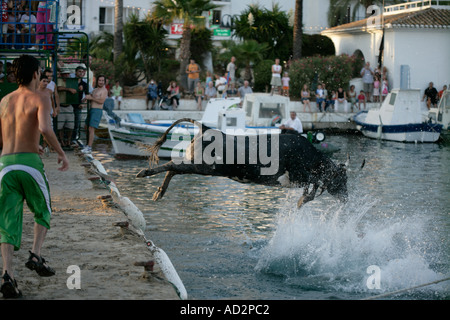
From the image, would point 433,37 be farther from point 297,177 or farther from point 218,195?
point 297,177

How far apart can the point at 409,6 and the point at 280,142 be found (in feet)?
128

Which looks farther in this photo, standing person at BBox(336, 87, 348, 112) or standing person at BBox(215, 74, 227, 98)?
standing person at BBox(336, 87, 348, 112)

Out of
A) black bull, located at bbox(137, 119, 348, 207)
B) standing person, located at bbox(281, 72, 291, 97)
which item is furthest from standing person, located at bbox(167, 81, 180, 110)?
black bull, located at bbox(137, 119, 348, 207)

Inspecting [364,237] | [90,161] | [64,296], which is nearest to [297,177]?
[364,237]

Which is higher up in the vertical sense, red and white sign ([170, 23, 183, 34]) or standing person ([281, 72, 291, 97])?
red and white sign ([170, 23, 183, 34])

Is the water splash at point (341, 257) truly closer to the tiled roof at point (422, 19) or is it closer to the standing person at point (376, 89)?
the standing person at point (376, 89)

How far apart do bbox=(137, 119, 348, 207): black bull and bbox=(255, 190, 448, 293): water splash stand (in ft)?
3.14

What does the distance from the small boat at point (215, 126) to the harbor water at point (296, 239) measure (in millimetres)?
3544

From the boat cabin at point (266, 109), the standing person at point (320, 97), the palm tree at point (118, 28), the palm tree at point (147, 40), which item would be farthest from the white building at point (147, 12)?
the boat cabin at point (266, 109)

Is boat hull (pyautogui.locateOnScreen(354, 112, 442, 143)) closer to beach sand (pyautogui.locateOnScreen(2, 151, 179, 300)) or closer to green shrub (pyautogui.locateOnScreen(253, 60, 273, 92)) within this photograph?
green shrub (pyautogui.locateOnScreen(253, 60, 273, 92))

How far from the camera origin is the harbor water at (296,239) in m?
9.74

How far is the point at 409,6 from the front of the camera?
46.4 m

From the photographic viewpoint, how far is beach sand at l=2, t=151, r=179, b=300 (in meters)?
6.96

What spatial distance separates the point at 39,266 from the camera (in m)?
6.97
